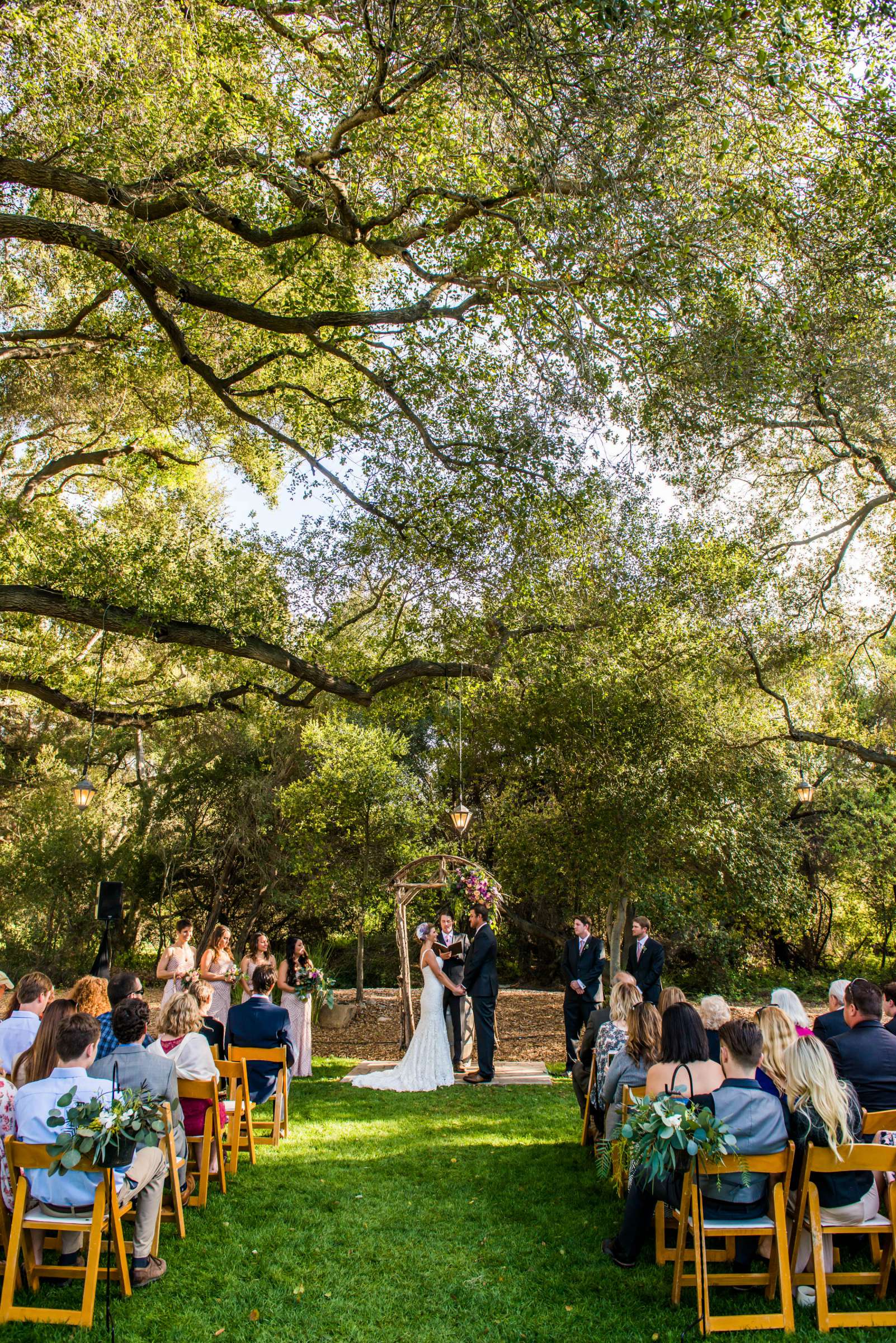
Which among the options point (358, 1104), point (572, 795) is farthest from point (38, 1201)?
point (572, 795)

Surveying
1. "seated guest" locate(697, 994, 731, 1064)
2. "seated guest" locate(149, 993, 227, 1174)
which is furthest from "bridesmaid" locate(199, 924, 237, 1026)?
"seated guest" locate(697, 994, 731, 1064)

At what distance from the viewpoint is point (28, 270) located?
39.1 ft

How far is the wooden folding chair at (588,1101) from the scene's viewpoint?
20.2 feet

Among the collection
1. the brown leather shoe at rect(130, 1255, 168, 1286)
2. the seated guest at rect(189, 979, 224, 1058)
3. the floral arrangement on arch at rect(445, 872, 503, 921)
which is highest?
the floral arrangement on arch at rect(445, 872, 503, 921)

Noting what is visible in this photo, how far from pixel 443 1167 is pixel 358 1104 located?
235cm

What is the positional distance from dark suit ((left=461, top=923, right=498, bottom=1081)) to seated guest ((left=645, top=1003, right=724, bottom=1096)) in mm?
4772

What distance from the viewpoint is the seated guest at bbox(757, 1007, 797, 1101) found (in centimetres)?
413

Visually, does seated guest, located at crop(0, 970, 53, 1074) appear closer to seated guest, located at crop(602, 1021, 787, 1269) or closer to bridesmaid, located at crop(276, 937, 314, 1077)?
seated guest, located at crop(602, 1021, 787, 1269)

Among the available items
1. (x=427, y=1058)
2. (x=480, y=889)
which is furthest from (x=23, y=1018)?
(x=480, y=889)

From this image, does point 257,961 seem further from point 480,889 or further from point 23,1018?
point 23,1018

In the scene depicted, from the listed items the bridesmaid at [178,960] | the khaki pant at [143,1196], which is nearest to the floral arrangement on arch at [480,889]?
the bridesmaid at [178,960]

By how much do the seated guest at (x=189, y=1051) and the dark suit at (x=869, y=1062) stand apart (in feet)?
11.0

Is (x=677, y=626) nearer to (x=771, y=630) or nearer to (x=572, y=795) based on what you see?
(x=771, y=630)

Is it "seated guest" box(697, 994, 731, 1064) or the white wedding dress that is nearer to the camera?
"seated guest" box(697, 994, 731, 1064)
